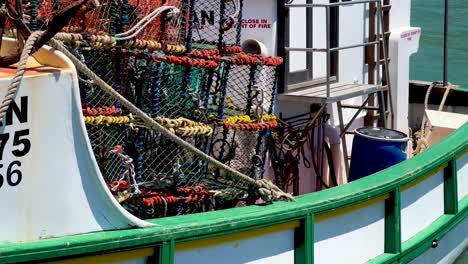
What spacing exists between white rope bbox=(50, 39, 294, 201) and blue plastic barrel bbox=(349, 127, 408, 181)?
1711mm

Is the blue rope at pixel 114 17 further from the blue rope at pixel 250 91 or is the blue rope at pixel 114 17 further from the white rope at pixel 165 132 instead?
the blue rope at pixel 250 91

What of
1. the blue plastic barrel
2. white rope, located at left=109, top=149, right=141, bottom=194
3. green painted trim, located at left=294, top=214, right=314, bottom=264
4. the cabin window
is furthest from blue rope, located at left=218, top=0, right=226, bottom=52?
the blue plastic barrel

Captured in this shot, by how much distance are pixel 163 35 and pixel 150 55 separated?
347 millimetres

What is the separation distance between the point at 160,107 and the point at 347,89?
2196 mm

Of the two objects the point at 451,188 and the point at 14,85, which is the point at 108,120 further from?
the point at 451,188

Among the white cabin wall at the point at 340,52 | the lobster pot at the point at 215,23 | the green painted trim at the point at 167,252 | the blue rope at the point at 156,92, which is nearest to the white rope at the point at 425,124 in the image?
the white cabin wall at the point at 340,52

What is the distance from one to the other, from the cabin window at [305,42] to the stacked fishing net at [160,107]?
107 centimetres

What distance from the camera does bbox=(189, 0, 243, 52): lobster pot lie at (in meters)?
5.43

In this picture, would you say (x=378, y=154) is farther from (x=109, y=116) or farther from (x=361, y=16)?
(x=109, y=116)

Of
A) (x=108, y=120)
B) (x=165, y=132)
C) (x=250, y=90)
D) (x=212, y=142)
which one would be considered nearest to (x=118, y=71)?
(x=108, y=120)

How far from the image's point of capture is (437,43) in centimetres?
2209

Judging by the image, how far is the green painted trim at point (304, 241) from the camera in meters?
4.55

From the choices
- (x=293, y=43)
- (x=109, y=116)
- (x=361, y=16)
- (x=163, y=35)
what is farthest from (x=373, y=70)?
(x=109, y=116)

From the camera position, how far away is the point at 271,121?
5465 millimetres
